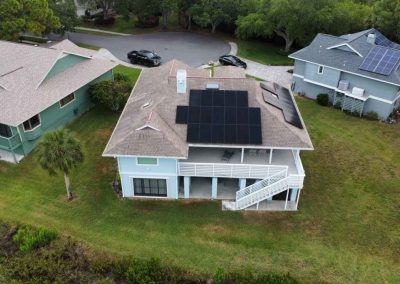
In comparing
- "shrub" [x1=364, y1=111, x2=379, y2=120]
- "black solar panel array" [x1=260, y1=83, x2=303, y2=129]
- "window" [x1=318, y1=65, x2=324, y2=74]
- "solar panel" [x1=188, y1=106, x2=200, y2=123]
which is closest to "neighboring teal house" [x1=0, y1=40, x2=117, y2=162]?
"solar panel" [x1=188, y1=106, x2=200, y2=123]

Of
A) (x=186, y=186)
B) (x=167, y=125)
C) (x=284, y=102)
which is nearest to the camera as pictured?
(x=167, y=125)

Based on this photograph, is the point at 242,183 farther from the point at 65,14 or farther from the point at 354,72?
the point at 65,14

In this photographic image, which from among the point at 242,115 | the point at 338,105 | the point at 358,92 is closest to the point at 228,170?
the point at 242,115

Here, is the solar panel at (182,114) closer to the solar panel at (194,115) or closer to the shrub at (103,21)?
the solar panel at (194,115)

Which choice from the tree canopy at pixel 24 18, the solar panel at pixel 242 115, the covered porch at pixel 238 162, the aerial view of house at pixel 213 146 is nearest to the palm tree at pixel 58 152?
the aerial view of house at pixel 213 146

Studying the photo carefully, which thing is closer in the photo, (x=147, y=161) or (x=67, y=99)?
(x=147, y=161)

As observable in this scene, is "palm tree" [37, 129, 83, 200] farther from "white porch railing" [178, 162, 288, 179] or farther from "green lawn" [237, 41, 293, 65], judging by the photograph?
"green lawn" [237, 41, 293, 65]
